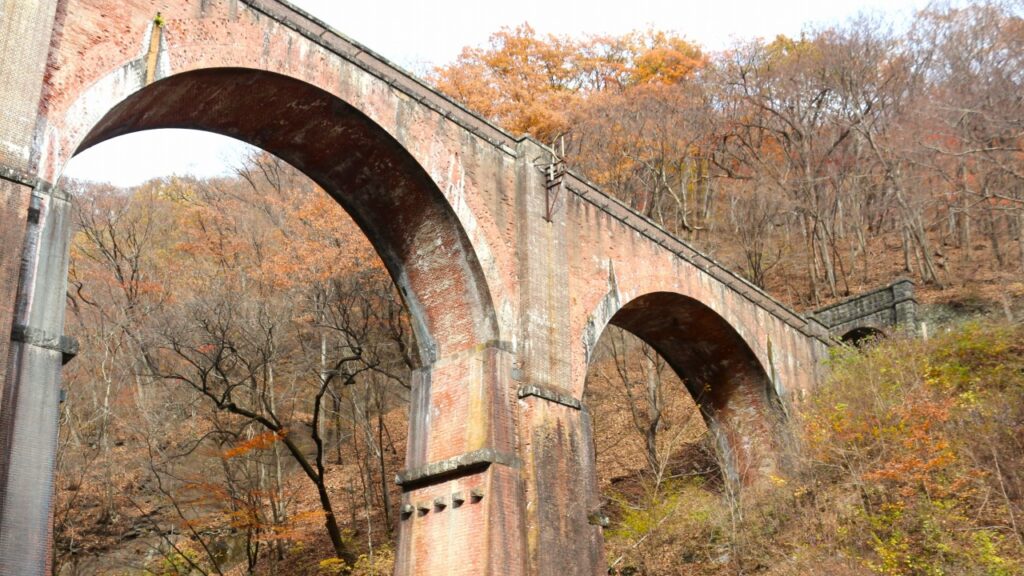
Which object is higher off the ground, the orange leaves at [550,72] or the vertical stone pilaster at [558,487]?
the orange leaves at [550,72]

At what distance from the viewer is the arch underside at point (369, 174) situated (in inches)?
397

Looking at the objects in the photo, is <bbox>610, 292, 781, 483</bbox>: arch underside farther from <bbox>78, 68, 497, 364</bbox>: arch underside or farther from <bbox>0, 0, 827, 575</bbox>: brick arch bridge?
<bbox>78, 68, 497, 364</bbox>: arch underside

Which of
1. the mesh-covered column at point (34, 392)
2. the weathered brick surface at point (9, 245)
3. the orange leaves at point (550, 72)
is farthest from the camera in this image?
the orange leaves at point (550, 72)

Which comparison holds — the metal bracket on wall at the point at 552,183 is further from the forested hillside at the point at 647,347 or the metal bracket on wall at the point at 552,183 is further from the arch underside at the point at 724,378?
the forested hillside at the point at 647,347

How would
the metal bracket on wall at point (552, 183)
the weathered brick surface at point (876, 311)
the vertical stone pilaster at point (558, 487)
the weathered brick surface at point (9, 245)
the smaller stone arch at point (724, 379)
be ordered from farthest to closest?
the weathered brick surface at point (876, 311) → the smaller stone arch at point (724, 379) → the metal bracket on wall at point (552, 183) → the vertical stone pilaster at point (558, 487) → the weathered brick surface at point (9, 245)

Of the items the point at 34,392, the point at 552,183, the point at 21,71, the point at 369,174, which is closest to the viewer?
the point at 34,392

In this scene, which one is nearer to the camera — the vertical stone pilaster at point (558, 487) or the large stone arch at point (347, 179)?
the large stone arch at point (347, 179)

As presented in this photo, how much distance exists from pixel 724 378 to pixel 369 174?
8.87 m

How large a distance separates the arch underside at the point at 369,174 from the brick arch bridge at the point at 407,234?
24mm

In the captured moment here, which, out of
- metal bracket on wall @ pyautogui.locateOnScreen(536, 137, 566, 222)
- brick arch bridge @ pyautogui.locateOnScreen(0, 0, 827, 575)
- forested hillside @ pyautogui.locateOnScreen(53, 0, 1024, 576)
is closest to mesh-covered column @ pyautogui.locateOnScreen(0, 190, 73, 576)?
brick arch bridge @ pyautogui.locateOnScreen(0, 0, 827, 575)

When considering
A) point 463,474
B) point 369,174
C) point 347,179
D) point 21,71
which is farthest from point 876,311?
point 21,71

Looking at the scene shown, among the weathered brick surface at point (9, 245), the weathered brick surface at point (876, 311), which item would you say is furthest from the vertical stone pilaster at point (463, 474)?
the weathered brick surface at point (876, 311)

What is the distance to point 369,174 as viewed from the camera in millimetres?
11375

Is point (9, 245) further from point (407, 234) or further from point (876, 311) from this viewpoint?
point (876, 311)
